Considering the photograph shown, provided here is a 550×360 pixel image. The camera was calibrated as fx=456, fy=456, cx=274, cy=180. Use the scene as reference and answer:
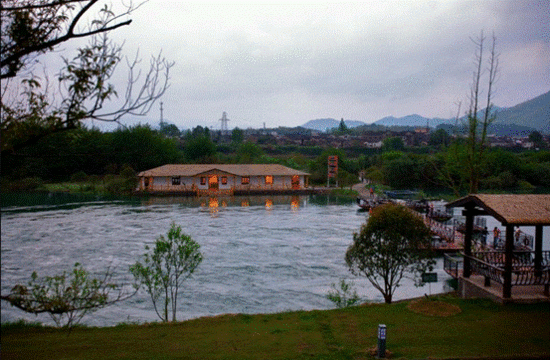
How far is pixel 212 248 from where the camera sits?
19719mm

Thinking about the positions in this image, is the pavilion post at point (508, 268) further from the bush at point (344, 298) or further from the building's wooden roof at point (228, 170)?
the building's wooden roof at point (228, 170)

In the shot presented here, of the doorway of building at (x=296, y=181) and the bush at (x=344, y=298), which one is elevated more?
the doorway of building at (x=296, y=181)

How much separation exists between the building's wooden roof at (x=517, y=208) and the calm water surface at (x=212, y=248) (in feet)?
14.9

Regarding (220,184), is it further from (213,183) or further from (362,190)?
(362,190)

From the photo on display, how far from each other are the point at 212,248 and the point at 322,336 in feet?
41.1

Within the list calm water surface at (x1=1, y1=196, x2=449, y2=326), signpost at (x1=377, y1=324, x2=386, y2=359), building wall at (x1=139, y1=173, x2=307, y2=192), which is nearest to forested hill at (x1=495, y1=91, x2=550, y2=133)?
building wall at (x1=139, y1=173, x2=307, y2=192)

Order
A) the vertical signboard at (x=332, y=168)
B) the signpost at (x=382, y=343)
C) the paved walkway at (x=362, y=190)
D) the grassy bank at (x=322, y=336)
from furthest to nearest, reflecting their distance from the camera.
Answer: the vertical signboard at (x=332, y=168) → the paved walkway at (x=362, y=190) → the grassy bank at (x=322, y=336) → the signpost at (x=382, y=343)

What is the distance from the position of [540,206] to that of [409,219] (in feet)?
10.2

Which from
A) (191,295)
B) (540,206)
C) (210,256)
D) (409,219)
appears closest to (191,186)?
(210,256)

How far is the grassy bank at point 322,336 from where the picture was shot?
6816 millimetres

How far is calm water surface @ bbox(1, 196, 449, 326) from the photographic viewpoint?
12836 mm

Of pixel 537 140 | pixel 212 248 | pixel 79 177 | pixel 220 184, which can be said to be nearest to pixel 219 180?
pixel 220 184

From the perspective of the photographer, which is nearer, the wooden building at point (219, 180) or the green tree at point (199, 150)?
the wooden building at point (219, 180)

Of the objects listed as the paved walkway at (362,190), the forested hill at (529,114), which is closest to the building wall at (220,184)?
the paved walkway at (362,190)
